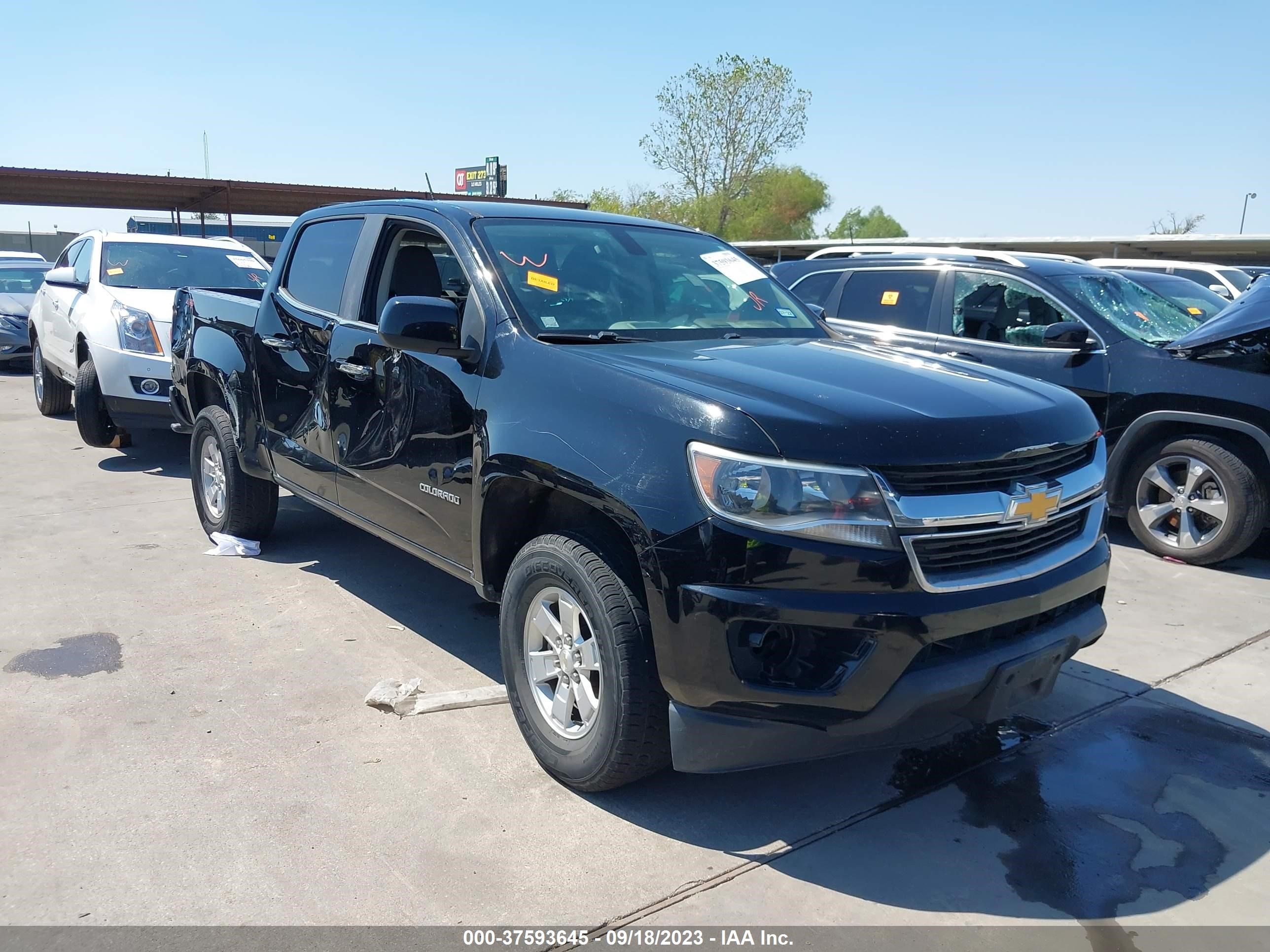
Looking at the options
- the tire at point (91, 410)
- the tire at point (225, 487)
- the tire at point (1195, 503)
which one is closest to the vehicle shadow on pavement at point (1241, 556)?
the tire at point (1195, 503)

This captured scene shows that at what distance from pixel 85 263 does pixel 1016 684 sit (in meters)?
9.51

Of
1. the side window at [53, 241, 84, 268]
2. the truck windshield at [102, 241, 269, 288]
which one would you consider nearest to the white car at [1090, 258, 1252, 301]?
the truck windshield at [102, 241, 269, 288]

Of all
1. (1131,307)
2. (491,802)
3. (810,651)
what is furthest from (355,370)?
(1131,307)

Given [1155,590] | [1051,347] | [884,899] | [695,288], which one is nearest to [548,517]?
[695,288]

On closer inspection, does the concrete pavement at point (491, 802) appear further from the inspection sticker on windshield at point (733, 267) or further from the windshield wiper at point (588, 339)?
the inspection sticker on windshield at point (733, 267)

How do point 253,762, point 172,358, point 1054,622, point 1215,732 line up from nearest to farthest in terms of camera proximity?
1. point 1054,622
2. point 253,762
3. point 1215,732
4. point 172,358

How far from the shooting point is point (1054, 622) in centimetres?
312

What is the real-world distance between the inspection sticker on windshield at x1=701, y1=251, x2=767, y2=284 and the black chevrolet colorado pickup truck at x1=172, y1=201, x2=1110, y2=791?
0.10ft

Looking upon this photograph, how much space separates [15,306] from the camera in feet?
51.3

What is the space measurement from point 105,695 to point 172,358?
3080 mm

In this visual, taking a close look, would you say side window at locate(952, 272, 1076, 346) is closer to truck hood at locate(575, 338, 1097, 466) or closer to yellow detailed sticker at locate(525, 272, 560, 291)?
truck hood at locate(575, 338, 1097, 466)

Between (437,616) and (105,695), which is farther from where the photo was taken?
(437,616)
